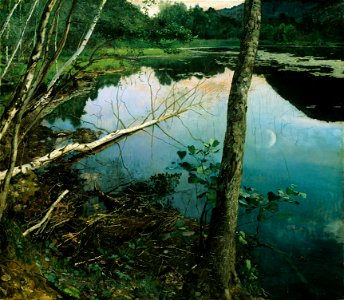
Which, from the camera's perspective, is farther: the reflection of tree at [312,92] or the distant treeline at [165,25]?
the distant treeline at [165,25]

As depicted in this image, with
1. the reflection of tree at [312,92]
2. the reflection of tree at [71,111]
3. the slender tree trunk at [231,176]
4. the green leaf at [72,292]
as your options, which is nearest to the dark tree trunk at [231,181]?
the slender tree trunk at [231,176]

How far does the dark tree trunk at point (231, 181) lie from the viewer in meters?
3.74

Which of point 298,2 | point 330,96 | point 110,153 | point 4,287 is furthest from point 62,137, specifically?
point 298,2

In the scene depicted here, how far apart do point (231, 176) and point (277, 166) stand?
5286mm

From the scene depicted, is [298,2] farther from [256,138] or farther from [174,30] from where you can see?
[256,138]

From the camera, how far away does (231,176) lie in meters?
3.92

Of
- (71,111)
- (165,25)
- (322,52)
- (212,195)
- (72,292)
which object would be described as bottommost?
(71,111)

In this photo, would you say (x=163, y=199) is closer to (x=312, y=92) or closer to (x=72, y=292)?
(x=72, y=292)

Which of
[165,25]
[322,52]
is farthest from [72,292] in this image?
[322,52]

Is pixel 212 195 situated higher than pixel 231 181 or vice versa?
pixel 231 181

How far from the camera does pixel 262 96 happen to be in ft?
55.1

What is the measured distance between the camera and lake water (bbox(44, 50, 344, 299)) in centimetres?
509

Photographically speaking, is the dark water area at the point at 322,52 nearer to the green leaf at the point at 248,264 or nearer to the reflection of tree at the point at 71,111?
Answer: the reflection of tree at the point at 71,111

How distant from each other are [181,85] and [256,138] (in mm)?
8834
